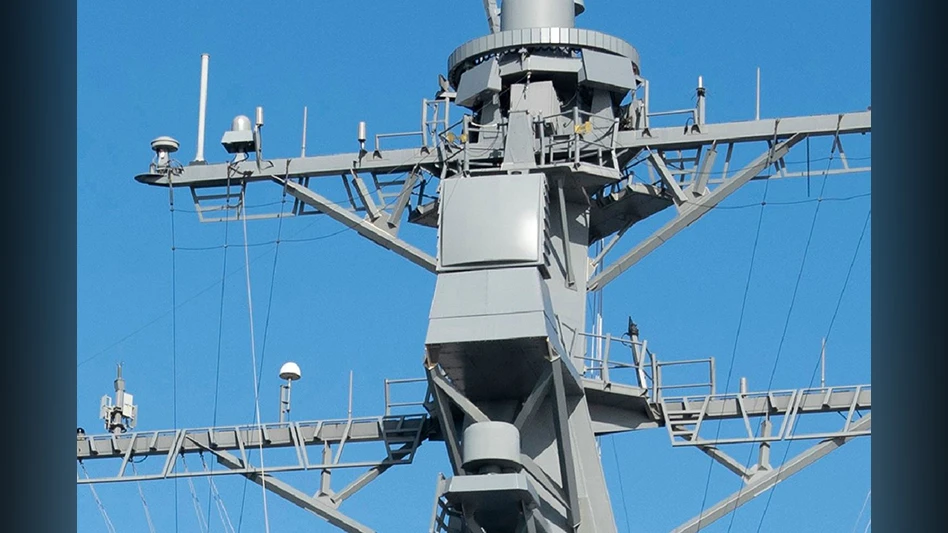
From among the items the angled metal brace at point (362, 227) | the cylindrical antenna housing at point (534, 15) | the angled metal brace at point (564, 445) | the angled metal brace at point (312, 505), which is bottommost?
the angled metal brace at point (312, 505)

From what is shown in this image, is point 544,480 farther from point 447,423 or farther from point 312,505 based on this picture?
point 312,505

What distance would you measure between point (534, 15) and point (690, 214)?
306 centimetres

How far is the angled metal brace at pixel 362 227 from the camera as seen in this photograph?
19734 mm

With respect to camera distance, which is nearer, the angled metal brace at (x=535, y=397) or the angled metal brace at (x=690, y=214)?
the angled metal brace at (x=535, y=397)

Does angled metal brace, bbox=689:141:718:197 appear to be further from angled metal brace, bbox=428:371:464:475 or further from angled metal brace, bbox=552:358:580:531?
angled metal brace, bbox=428:371:464:475

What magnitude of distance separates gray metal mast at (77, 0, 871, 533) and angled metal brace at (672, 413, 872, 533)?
25mm

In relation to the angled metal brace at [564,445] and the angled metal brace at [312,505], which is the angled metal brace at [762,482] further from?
the angled metal brace at [312,505]

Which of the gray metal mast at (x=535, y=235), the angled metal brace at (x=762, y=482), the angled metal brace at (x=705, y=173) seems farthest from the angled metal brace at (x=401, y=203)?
the angled metal brace at (x=762, y=482)

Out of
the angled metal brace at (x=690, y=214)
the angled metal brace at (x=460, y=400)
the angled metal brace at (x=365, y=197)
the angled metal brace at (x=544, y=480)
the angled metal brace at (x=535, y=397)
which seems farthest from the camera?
the angled metal brace at (x=365, y=197)

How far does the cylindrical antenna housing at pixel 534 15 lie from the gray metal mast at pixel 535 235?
0.02 m

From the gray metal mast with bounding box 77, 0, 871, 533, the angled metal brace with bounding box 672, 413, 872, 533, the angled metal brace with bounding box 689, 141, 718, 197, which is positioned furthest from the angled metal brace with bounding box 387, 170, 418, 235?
the angled metal brace with bounding box 672, 413, 872, 533

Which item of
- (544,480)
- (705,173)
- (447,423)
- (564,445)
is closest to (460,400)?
(447,423)
